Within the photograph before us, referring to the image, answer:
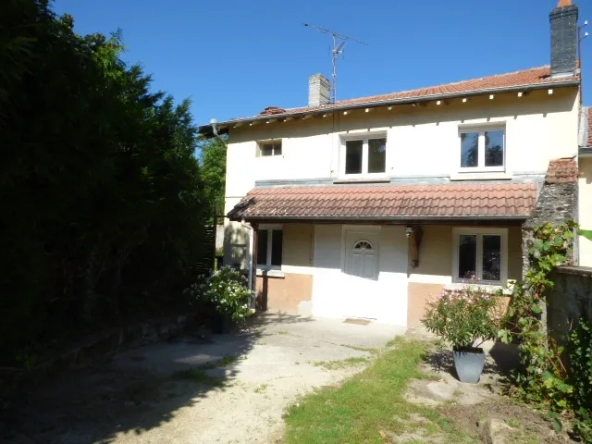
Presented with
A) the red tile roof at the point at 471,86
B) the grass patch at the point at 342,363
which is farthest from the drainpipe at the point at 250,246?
the grass patch at the point at 342,363

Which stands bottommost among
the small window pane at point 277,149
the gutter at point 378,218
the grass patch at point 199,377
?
the grass patch at point 199,377

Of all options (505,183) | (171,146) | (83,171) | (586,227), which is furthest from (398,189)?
(83,171)

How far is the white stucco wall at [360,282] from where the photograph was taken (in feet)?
34.6

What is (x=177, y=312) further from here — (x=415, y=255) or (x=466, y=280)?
(x=466, y=280)

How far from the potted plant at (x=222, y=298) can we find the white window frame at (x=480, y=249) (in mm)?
4953

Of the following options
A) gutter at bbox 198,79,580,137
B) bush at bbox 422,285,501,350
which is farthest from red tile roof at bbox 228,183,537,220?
bush at bbox 422,285,501,350

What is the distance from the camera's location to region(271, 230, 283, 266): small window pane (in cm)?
1228

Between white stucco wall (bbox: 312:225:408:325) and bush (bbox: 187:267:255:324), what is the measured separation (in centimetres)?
281

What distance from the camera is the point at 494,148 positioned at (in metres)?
10.2

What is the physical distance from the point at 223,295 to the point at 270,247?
346 centimetres

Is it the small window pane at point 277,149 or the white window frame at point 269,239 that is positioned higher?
the small window pane at point 277,149

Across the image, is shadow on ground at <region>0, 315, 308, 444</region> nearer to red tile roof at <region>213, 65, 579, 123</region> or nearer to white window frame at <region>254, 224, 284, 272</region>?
white window frame at <region>254, 224, 284, 272</region>

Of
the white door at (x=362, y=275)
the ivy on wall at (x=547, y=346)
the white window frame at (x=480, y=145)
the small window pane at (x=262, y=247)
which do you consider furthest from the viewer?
the small window pane at (x=262, y=247)

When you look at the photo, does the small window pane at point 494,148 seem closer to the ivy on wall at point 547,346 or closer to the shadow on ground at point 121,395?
the ivy on wall at point 547,346
